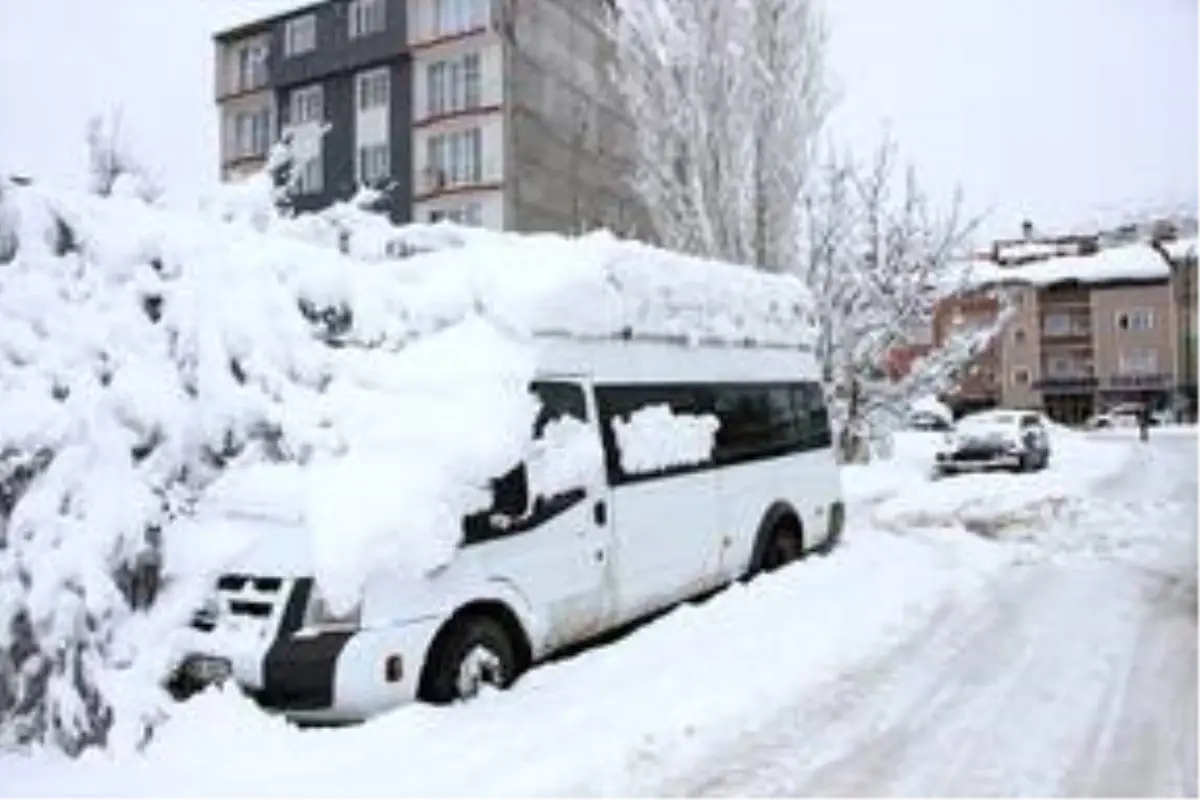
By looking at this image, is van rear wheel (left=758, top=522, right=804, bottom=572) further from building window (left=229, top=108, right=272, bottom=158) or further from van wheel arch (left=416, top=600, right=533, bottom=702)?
building window (left=229, top=108, right=272, bottom=158)

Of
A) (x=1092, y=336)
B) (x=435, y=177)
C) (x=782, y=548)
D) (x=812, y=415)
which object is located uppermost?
(x=435, y=177)

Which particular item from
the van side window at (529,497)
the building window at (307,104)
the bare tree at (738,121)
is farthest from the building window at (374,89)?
the van side window at (529,497)

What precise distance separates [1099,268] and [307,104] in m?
62.2

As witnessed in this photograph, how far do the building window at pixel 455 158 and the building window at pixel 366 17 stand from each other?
17.7 feet

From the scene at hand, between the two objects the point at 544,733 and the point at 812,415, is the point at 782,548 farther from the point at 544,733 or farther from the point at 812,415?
the point at 544,733

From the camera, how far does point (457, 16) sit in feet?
170

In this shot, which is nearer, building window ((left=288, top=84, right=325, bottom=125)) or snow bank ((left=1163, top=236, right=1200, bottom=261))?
building window ((left=288, top=84, right=325, bottom=125))

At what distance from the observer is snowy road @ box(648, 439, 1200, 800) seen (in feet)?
21.3

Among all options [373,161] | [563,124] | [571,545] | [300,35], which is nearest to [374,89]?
[373,161]

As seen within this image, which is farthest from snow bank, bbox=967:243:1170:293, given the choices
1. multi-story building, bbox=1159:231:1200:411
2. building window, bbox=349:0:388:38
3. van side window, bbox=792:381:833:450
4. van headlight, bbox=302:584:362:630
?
van headlight, bbox=302:584:362:630

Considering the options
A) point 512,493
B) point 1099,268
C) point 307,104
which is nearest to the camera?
point 512,493

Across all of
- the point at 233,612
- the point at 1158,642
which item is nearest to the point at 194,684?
the point at 233,612

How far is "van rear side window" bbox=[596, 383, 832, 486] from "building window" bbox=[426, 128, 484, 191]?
37448 mm

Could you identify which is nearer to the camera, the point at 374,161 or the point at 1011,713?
the point at 1011,713
